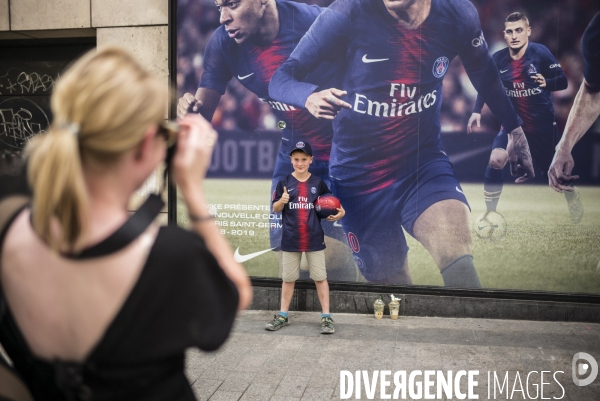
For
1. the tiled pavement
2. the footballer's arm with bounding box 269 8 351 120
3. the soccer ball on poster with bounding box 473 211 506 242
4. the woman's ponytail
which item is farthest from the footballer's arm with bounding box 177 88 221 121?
the woman's ponytail

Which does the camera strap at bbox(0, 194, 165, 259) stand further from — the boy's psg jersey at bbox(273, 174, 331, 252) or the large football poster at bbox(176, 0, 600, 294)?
the large football poster at bbox(176, 0, 600, 294)

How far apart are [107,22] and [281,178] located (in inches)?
125

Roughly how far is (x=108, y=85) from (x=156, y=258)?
0.46 metres

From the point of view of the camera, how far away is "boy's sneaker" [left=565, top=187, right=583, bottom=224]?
273 inches

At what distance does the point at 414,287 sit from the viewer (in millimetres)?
7324

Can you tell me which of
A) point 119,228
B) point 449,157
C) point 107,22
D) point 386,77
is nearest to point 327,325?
point 449,157

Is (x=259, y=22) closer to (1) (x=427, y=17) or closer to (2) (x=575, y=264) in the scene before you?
(1) (x=427, y=17)

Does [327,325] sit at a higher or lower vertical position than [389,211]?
lower

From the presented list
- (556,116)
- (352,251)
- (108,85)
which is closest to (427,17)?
(556,116)

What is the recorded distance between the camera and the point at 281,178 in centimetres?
748

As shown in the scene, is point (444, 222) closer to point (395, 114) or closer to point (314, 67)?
point (395, 114)

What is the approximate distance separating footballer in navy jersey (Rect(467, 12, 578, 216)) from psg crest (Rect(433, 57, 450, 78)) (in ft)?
1.90

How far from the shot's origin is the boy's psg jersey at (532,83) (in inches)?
274

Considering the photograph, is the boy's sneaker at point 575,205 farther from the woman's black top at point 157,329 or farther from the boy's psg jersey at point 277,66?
the woman's black top at point 157,329
